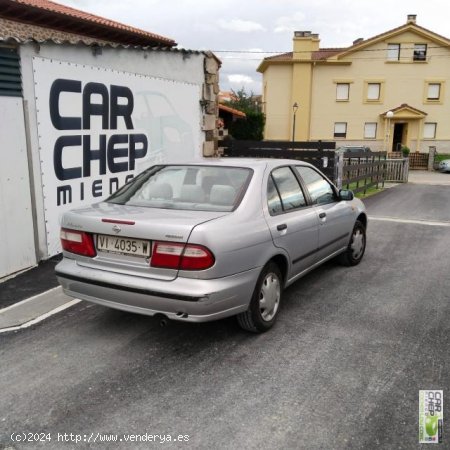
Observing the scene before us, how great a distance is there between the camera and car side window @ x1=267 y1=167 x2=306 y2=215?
427 cm

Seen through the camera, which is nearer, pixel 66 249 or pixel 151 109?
pixel 66 249

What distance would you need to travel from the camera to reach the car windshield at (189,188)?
13.1 feet

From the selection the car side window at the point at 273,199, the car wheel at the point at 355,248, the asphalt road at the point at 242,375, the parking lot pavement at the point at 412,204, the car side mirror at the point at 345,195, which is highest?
the car side window at the point at 273,199

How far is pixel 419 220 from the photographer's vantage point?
10.4 m

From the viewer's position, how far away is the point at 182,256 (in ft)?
11.1

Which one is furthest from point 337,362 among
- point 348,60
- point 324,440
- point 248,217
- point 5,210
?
point 348,60

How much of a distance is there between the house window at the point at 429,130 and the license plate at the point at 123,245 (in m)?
39.3

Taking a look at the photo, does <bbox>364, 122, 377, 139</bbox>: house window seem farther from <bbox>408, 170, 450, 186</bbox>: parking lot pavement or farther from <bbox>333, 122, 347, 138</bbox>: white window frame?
<bbox>408, 170, 450, 186</bbox>: parking lot pavement

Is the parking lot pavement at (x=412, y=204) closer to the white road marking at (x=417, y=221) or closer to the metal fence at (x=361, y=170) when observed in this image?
the white road marking at (x=417, y=221)

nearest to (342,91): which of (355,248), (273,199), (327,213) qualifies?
(355,248)

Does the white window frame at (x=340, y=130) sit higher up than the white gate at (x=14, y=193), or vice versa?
the white window frame at (x=340, y=130)

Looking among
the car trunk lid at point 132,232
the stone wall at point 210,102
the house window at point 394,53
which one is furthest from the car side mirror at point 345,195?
the house window at point 394,53

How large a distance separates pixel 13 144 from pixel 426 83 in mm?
38500

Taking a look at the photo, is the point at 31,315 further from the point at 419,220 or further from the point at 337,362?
the point at 419,220
